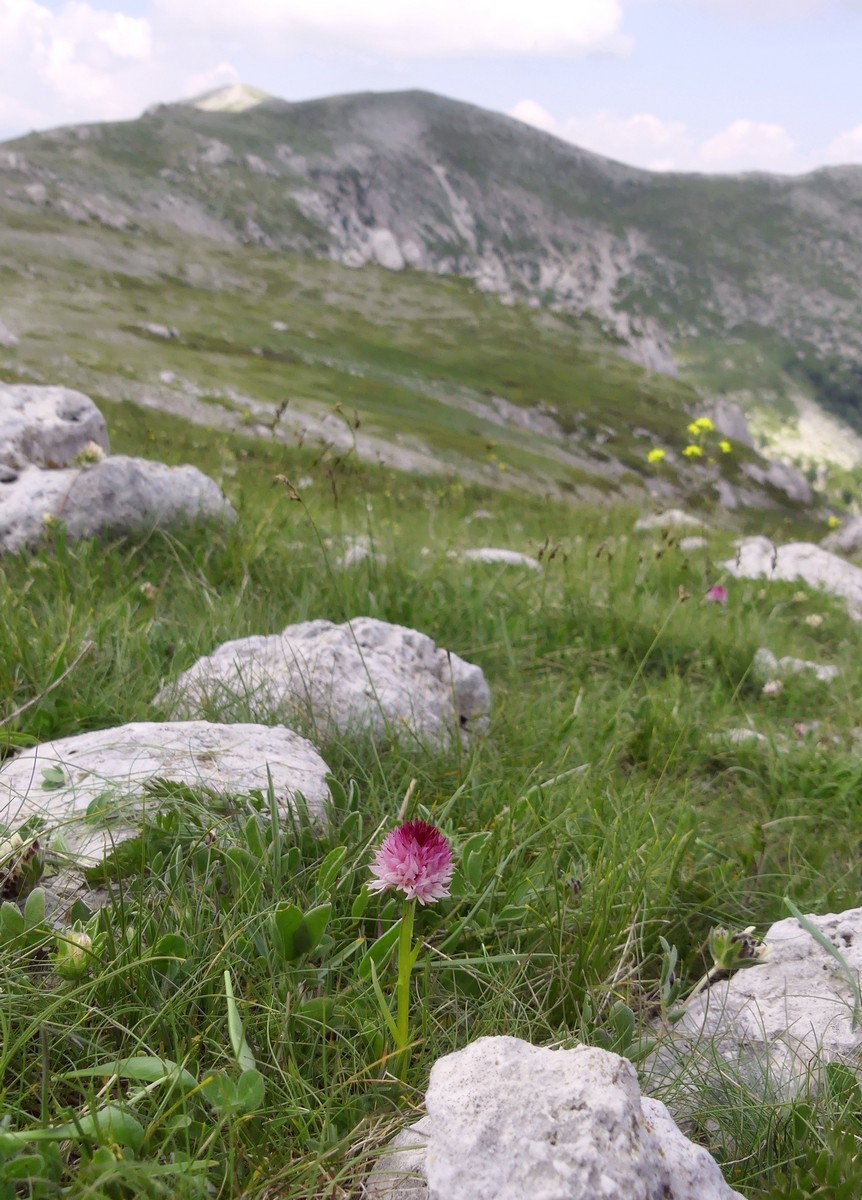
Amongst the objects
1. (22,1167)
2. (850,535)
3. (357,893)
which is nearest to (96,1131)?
(22,1167)

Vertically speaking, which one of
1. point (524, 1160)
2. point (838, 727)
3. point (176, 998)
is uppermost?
point (524, 1160)

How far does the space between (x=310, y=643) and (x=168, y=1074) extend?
2.39 m

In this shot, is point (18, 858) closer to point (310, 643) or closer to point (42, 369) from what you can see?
point (310, 643)

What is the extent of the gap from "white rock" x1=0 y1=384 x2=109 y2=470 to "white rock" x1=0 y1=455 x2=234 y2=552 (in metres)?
0.77

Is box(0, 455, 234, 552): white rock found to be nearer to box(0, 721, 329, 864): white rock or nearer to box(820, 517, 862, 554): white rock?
box(0, 721, 329, 864): white rock

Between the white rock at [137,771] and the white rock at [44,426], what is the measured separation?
439cm

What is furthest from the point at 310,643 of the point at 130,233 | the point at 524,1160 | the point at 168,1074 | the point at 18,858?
the point at 130,233

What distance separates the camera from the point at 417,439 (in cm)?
5009

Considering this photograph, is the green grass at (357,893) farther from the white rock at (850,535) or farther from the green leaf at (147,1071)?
the white rock at (850,535)

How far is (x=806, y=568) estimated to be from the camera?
415 inches

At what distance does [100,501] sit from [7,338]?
129 feet

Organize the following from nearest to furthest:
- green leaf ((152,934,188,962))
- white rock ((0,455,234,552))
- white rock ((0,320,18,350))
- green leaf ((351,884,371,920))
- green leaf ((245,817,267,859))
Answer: green leaf ((152,934,188,962))
green leaf ((351,884,371,920))
green leaf ((245,817,267,859))
white rock ((0,455,234,552))
white rock ((0,320,18,350))

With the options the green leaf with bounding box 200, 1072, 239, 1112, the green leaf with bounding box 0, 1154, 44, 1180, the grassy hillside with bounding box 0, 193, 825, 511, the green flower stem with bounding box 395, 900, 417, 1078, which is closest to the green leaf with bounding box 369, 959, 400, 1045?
the green flower stem with bounding box 395, 900, 417, 1078

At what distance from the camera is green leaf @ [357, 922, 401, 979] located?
6.92 feet
